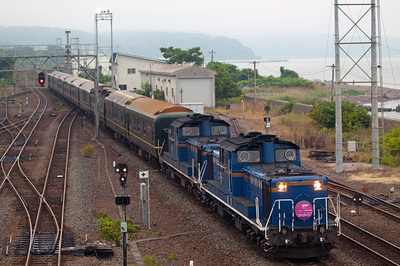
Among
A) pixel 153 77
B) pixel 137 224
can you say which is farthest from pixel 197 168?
pixel 153 77

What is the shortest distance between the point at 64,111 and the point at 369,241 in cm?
4607

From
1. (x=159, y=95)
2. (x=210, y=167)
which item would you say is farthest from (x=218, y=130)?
(x=159, y=95)

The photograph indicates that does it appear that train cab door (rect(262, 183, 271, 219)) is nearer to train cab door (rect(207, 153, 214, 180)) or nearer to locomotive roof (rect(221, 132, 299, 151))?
locomotive roof (rect(221, 132, 299, 151))

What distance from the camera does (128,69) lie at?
77.6 m

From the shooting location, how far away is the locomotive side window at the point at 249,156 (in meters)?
14.8

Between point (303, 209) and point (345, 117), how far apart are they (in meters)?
24.6

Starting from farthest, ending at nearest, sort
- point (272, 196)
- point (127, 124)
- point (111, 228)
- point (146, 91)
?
point (146, 91) → point (127, 124) → point (111, 228) → point (272, 196)

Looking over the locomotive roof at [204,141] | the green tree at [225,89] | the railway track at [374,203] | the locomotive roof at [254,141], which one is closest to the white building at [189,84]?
the green tree at [225,89]

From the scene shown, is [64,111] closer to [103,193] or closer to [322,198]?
[103,193]

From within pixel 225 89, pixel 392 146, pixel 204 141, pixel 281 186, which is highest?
pixel 225 89

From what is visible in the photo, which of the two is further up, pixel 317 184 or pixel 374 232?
pixel 317 184

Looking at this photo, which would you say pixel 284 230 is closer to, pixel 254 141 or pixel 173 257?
pixel 254 141

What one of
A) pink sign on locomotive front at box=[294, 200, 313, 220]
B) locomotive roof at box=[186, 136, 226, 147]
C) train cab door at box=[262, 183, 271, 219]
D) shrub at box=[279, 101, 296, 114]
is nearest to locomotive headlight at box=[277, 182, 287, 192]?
train cab door at box=[262, 183, 271, 219]

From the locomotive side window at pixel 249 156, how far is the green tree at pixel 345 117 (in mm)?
22605
